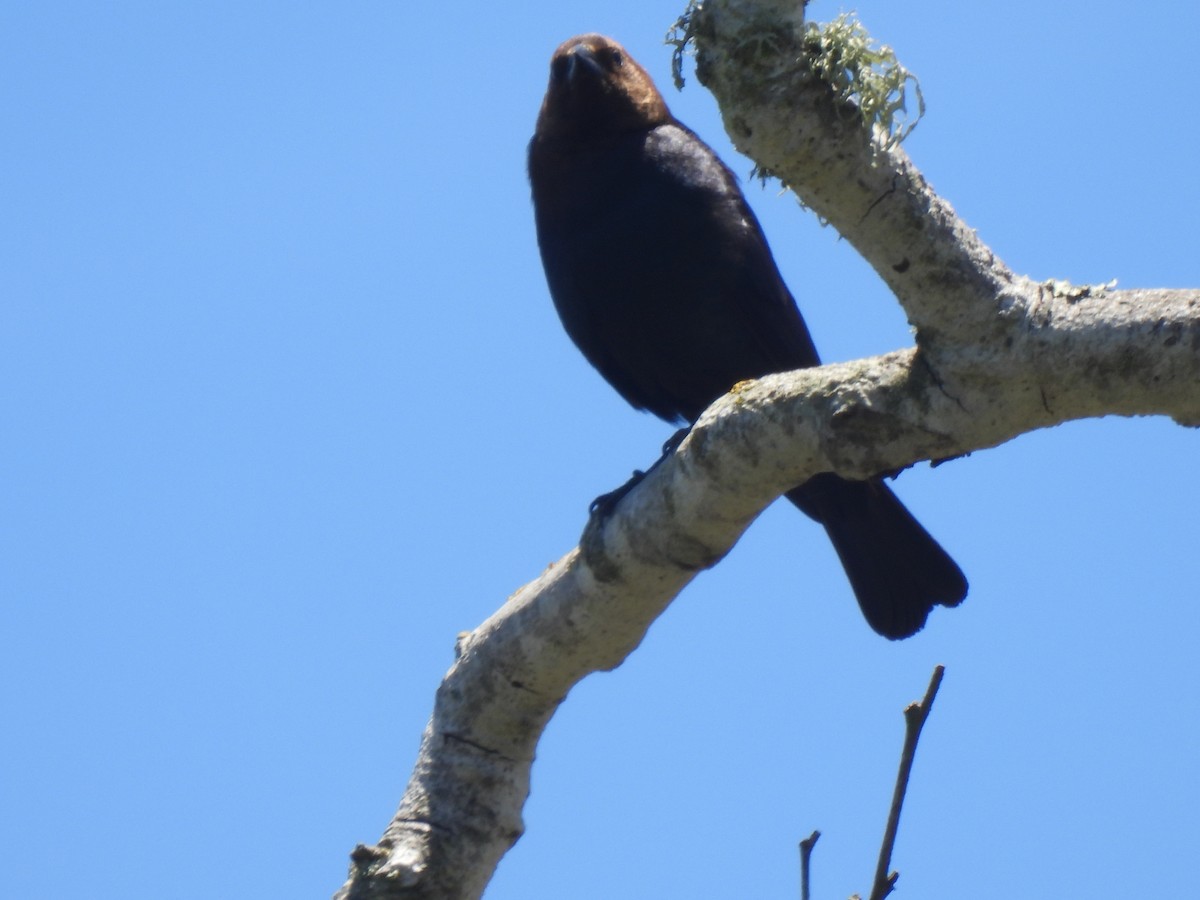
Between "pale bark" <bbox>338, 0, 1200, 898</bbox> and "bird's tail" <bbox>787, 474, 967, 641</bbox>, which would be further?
"bird's tail" <bbox>787, 474, 967, 641</bbox>

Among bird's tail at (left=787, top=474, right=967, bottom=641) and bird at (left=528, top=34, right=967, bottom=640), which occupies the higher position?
bird at (left=528, top=34, right=967, bottom=640)

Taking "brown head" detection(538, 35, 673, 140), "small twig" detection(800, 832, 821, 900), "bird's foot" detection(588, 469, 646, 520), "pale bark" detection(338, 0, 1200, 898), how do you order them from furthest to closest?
1. "brown head" detection(538, 35, 673, 140)
2. "bird's foot" detection(588, 469, 646, 520)
3. "pale bark" detection(338, 0, 1200, 898)
4. "small twig" detection(800, 832, 821, 900)

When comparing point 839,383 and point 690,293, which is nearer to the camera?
point 839,383

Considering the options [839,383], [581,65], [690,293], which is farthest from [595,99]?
[839,383]

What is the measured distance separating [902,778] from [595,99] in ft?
10.6

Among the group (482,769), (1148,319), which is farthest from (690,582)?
(1148,319)

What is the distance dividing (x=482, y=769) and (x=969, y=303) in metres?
1.33

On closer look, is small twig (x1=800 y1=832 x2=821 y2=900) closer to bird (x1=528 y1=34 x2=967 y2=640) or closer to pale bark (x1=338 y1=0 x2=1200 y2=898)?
pale bark (x1=338 y1=0 x2=1200 y2=898)

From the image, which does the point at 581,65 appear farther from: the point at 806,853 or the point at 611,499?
the point at 806,853

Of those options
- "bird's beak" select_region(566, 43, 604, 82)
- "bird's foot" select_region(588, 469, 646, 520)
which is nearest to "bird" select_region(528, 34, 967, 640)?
"bird's beak" select_region(566, 43, 604, 82)

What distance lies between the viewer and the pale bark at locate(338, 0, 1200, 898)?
2.21 metres

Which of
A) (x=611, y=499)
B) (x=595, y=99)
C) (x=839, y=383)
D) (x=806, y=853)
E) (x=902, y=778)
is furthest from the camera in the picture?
(x=595, y=99)

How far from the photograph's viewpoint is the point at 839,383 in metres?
2.41

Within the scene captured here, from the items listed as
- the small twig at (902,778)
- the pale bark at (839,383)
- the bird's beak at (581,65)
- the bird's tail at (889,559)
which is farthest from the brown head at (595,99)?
the small twig at (902,778)
